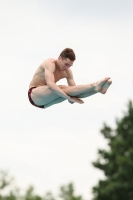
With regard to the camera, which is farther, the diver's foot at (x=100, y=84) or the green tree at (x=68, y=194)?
the green tree at (x=68, y=194)

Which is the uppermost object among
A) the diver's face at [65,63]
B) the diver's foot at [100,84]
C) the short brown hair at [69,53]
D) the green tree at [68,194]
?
the short brown hair at [69,53]

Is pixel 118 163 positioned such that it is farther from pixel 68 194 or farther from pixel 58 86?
pixel 58 86

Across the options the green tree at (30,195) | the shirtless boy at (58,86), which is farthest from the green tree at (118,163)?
the shirtless boy at (58,86)

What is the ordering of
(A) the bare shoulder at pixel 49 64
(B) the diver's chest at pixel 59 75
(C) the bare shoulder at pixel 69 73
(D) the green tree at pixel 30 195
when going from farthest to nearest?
(D) the green tree at pixel 30 195 < (C) the bare shoulder at pixel 69 73 < (B) the diver's chest at pixel 59 75 < (A) the bare shoulder at pixel 49 64

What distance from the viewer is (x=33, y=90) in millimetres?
12984

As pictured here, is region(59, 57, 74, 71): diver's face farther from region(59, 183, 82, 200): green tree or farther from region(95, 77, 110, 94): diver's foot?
region(59, 183, 82, 200): green tree

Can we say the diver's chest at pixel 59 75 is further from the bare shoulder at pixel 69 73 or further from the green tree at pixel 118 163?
the green tree at pixel 118 163

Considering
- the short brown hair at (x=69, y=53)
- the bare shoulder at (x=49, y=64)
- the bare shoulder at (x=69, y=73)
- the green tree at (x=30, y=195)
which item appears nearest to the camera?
the short brown hair at (x=69, y=53)

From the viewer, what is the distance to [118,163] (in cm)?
4878

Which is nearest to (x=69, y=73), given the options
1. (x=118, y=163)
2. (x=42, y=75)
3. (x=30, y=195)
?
(x=42, y=75)

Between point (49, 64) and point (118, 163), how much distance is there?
1478 inches

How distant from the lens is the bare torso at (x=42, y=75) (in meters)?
12.5

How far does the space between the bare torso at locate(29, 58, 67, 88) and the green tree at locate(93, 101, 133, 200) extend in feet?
117

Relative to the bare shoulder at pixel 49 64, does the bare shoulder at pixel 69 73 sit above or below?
below
